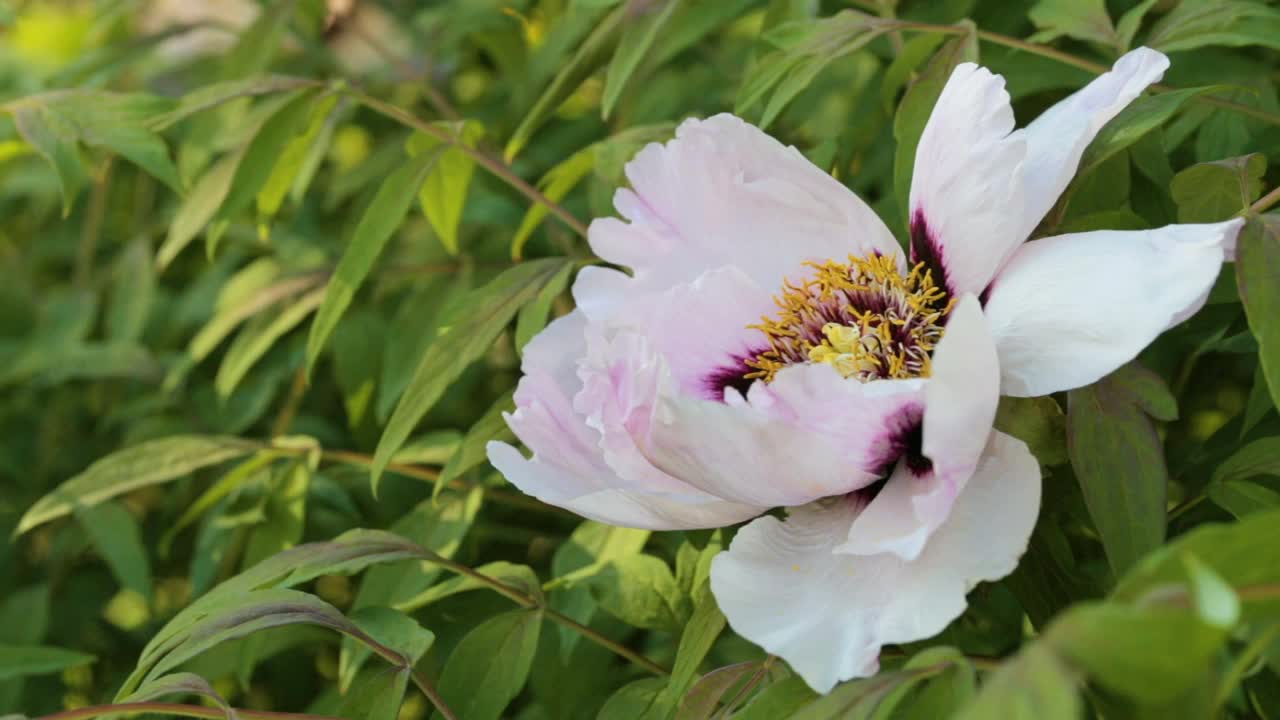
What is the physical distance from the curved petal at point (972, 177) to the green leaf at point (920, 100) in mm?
89

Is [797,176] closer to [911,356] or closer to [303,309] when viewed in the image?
[911,356]

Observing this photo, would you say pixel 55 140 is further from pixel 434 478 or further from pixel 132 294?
pixel 132 294

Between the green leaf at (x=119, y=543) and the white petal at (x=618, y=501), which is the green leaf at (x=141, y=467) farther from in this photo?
the white petal at (x=618, y=501)

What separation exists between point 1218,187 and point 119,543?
0.71m

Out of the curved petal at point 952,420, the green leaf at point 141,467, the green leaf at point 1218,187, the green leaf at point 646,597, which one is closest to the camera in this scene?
the curved petal at point 952,420

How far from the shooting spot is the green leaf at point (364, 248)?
2.33 feet

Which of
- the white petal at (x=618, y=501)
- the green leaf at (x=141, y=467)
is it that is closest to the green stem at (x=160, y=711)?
the white petal at (x=618, y=501)

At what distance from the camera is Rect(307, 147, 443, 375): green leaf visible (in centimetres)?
71

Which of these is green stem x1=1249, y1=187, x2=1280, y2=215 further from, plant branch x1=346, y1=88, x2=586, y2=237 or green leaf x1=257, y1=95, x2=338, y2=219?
green leaf x1=257, y1=95, x2=338, y2=219

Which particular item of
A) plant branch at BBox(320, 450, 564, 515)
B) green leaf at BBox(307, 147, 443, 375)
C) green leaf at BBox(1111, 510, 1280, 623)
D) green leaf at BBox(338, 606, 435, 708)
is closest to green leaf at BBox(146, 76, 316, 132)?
green leaf at BBox(307, 147, 443, 375)

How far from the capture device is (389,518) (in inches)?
37.6

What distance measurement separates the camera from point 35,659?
756 millimetres

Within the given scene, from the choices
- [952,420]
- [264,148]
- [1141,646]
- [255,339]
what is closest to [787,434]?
[952,420]

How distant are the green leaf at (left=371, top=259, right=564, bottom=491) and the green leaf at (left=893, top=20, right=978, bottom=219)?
0.17 m
